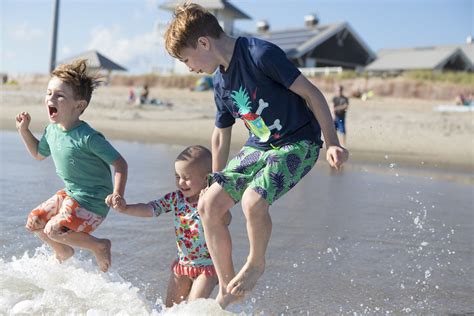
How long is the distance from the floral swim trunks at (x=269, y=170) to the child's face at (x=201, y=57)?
1.53 ft

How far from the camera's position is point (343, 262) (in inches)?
177

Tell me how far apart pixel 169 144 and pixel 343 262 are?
936 centimetres

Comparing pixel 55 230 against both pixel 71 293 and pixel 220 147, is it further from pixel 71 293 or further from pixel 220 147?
pixel 220 147

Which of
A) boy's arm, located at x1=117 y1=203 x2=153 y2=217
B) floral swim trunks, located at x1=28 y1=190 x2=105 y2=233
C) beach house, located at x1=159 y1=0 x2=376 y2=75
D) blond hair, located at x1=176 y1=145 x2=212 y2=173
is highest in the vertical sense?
blond hair, located at x1=176 y1=145 x2=212 y2=173

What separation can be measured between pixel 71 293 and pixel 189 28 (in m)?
1.47

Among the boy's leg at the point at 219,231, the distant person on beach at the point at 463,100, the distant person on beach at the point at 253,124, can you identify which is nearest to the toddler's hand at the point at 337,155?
the distant person on beach at the point at 253,124

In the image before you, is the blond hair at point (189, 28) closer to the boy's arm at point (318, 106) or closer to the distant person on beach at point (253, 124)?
the distant person on beach at point (253, 124)

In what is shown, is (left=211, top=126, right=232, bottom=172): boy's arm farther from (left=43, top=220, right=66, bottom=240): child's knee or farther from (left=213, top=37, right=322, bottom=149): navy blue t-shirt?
(left=43, top=220, right=66, bottom=240): child's knee

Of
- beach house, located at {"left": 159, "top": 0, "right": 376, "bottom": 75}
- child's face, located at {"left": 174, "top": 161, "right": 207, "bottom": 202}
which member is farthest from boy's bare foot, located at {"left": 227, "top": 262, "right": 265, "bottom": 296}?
beach house, located at {"left": 159, "top": 0, "right": 376, "bottom": 75}

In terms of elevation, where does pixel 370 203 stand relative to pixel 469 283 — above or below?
below

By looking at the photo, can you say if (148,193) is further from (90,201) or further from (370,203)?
(90,201)

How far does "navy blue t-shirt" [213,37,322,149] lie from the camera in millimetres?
2916

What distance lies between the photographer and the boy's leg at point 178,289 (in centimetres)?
328

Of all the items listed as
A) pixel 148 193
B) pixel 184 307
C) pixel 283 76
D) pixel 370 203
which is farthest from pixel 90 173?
pixel 370 203
